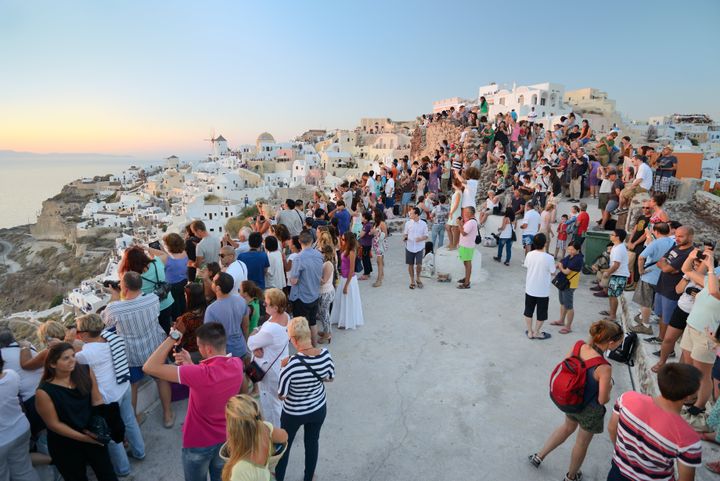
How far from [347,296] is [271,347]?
2589 millimetres

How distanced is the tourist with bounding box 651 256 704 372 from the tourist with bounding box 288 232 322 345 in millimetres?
4083

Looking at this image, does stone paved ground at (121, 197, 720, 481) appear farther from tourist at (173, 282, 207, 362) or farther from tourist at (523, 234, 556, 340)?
tourist at (173, 282, 207, 362)

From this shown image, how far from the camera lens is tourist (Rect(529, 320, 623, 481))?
2.97 m

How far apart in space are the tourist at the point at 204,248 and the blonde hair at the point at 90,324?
2.54m

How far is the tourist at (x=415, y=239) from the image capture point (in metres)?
7.52

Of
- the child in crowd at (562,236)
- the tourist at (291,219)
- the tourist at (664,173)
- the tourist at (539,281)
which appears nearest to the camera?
the tourist at (539,281)

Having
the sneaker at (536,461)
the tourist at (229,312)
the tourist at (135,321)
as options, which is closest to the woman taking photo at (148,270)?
the tourist at (135,321)

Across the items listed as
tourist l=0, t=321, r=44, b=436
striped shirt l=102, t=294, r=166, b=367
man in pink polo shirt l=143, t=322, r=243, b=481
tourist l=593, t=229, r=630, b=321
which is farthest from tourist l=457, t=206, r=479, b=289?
tourist l=0, t=321, r=44, b=436

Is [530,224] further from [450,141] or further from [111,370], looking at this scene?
[450,141]

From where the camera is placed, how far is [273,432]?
8.04 feet

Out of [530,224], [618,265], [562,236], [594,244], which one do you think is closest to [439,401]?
[618,265]

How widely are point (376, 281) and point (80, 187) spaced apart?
107 m

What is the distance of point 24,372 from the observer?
9.82 ft

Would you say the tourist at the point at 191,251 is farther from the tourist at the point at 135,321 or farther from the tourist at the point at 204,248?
the tourist at the point at 135,321
